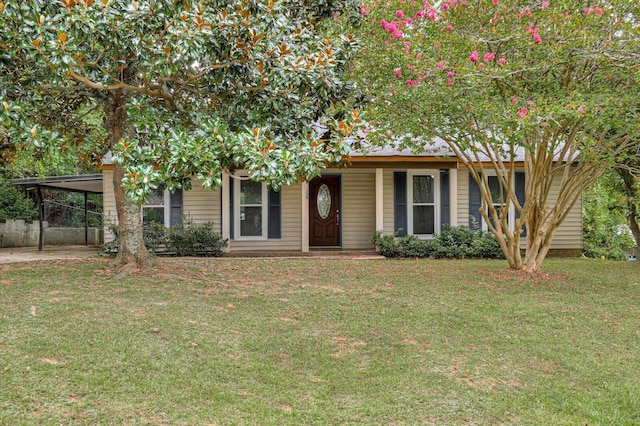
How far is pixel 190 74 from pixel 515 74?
474 centimetres

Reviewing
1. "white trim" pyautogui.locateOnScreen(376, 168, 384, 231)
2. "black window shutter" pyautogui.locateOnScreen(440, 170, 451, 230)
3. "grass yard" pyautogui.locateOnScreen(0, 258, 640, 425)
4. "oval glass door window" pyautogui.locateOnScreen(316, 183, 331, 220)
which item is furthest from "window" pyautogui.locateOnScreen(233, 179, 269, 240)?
"grass yard" pyautogui.locateOnScreen(0, 258, 640, 425)

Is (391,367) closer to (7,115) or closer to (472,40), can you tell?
(7,115)

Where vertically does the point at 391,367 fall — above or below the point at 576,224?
below

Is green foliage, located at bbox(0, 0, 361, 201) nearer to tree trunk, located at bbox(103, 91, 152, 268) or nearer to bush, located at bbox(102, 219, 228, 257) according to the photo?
tree trunk, located at bbox(103, 91, 152, 268)

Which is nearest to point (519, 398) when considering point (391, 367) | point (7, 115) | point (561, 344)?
point (391, 367)

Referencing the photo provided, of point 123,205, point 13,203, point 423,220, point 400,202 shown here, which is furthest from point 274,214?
point 13,203

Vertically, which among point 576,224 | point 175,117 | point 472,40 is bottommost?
point 576,224

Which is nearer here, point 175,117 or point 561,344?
point 561,344

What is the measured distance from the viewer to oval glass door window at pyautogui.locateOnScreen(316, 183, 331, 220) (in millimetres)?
12617

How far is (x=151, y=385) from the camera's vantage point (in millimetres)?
3406

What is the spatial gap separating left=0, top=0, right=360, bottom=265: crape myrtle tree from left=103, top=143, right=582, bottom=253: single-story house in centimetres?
542

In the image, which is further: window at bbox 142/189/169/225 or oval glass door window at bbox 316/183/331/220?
oval glass door window at bbox 316/183/331/220

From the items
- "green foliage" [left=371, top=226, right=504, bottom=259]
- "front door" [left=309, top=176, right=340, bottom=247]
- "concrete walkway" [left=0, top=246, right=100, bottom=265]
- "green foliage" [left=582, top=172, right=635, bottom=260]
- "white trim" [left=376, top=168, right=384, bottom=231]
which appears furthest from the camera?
"green foliage" [left=582, top=172, right=635, bottom=260]

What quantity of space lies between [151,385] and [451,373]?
2433 mm
